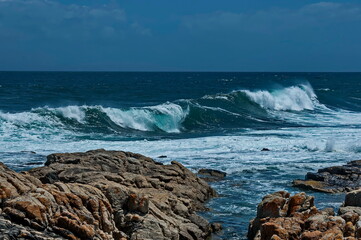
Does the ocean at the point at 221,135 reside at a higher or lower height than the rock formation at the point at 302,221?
lower

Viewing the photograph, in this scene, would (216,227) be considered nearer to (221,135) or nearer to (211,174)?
(211,174)

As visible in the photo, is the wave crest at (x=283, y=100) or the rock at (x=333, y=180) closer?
the rock at (x=333, y=180)

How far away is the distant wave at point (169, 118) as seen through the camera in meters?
35.0

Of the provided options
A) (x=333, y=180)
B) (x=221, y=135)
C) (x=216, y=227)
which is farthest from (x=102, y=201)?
(x=221, y=135)

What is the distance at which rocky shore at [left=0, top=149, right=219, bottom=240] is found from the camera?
921 centimetres

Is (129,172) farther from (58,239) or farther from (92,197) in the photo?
(58,239)

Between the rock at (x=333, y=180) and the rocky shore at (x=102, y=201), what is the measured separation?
11.2ft

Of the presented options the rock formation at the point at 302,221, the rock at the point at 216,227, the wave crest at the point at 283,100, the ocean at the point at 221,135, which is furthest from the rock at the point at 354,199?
the wave crest at the point at 283,100

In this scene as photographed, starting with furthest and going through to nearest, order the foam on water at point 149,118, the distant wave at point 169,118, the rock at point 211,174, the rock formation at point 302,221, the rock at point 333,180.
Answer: the foam on water at point 149,118
the distant wave at point 169,118
the rock at point 211,174
the rock at point 333,180
the rock formation at point 302,221

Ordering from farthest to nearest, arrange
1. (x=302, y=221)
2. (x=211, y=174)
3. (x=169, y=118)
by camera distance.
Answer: (x=169, y=118) → (x=211, y=174) → (x=302, y=221)

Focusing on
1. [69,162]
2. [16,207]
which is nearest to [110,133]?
[69,162]

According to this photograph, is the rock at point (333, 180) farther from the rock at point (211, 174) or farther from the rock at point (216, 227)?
the rock at point (216, 227)

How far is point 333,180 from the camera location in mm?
19844

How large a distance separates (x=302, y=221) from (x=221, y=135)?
2129 centimetres
